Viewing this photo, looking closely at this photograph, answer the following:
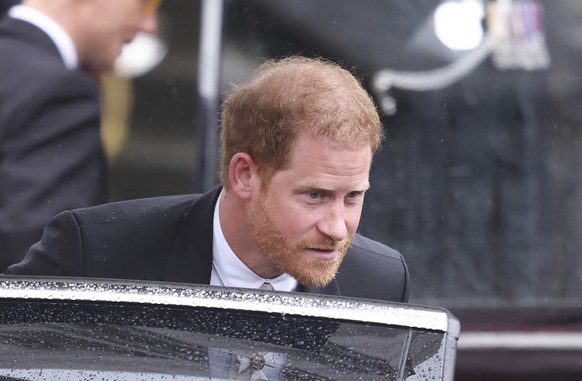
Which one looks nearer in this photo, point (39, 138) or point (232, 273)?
point (232, 273)

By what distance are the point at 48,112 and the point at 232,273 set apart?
1.44m

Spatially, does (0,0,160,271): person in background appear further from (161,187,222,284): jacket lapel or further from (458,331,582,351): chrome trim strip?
(458,331,582,351): chrome trim strip

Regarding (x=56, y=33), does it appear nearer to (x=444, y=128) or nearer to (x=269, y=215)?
(x=444, y=128)

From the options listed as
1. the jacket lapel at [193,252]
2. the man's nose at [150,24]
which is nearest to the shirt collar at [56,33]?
the man's nose at [150,24]

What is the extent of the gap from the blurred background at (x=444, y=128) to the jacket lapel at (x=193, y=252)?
236 cm

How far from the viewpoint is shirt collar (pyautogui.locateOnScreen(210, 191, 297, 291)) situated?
2.89 m

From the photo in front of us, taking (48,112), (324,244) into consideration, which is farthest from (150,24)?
(324,244)

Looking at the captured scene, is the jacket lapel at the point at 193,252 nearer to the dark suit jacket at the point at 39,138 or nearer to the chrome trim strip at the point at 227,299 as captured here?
the chrome trim strip at the point at 227,299

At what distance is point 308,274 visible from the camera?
268 centimetres

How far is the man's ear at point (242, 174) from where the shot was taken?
9.28ft

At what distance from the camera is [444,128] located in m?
5.51

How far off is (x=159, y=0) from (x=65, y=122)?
120 cm

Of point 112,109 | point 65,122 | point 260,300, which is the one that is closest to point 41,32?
point 65,122

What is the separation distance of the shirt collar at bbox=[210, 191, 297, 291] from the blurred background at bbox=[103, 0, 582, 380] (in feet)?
7.94
